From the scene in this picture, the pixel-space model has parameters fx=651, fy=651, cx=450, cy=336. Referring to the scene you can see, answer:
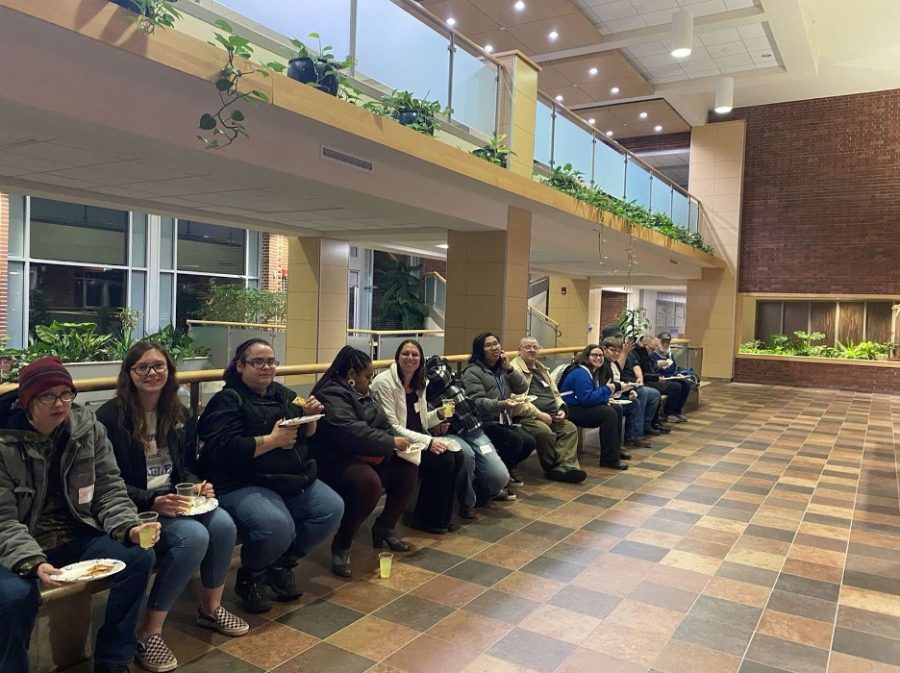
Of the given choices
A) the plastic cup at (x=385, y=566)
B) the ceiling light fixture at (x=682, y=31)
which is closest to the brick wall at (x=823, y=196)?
the ceiling light fixture at (x=682, y=31)

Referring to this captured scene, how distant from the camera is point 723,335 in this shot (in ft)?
52.6

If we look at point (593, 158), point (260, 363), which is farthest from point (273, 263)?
point (260, 363)

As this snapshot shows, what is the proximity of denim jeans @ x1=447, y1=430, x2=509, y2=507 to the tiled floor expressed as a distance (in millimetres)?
162

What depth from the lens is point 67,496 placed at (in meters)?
2.37

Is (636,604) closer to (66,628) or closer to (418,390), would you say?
(418,390)

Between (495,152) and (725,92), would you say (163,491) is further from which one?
(725,92)

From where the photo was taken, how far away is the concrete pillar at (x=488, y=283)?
7730 mm

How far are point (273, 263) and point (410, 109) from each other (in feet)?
35.1

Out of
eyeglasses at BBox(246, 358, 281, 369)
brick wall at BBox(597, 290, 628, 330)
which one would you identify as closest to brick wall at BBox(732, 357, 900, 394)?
brick wall at BBox(597, 290, 628, 330)

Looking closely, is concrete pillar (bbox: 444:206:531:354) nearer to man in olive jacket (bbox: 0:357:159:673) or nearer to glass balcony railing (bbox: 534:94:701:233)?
glass balcony railing (bbox: 534:94:701:233)

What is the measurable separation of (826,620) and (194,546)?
2999 millimetres

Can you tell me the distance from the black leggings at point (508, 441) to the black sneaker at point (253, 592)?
233 cm

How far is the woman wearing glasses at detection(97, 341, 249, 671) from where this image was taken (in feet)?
8.39

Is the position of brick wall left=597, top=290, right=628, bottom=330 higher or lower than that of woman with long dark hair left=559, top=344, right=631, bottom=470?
higher
